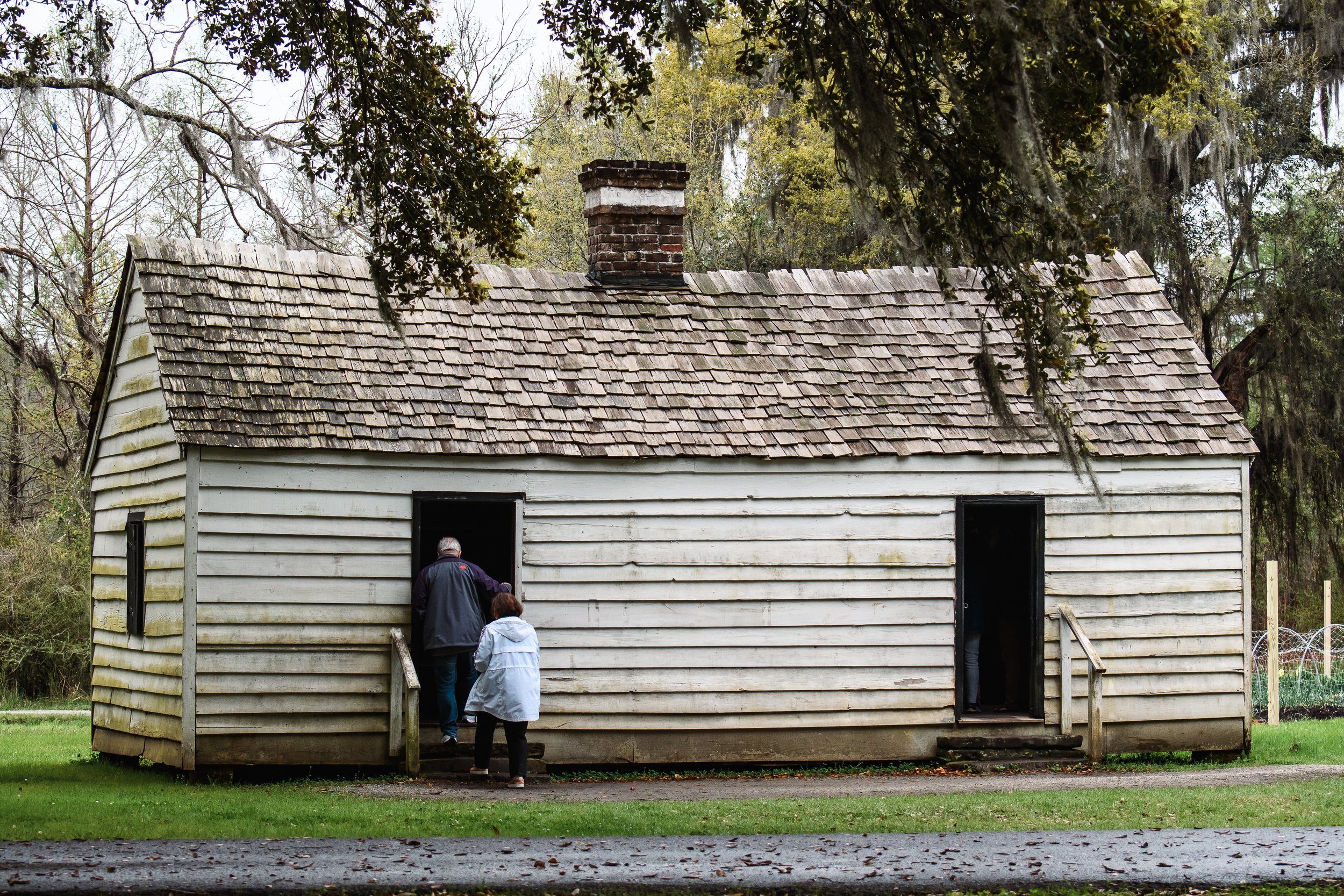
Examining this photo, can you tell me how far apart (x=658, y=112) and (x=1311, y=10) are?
41.1ft

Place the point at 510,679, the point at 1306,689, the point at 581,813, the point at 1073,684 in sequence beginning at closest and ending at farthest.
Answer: the point at 581,813
the point at 510,679
the point at 1073,684
the point at 1306,689

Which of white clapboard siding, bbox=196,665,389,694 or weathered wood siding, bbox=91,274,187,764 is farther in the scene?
weathered wood siding, bbox=91,274,187,764

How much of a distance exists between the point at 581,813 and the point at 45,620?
48.7 ft

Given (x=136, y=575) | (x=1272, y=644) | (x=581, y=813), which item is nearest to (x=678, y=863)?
(x=581, y=813)

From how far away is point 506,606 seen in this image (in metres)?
11.0

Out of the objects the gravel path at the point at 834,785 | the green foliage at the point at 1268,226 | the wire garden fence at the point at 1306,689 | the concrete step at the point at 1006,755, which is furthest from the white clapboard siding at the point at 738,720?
the green foliage at the point at 1268,226

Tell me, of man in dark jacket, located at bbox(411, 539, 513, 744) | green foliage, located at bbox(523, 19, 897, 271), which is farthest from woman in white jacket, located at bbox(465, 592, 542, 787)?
green foliage, located at bbox(523, 19, 897, 271)

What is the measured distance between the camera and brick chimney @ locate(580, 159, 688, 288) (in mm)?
14117

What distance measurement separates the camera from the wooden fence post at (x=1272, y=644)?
16297 millimetres

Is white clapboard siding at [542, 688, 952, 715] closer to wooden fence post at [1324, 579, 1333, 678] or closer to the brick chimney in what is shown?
the brick chimney

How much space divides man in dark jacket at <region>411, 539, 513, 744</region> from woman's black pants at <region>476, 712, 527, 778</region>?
58 centimetres

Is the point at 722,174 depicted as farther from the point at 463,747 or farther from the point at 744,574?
the point at 463,747

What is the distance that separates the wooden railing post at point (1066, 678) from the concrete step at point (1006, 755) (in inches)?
9.0

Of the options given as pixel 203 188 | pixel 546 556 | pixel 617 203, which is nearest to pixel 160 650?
pixel 546 556
